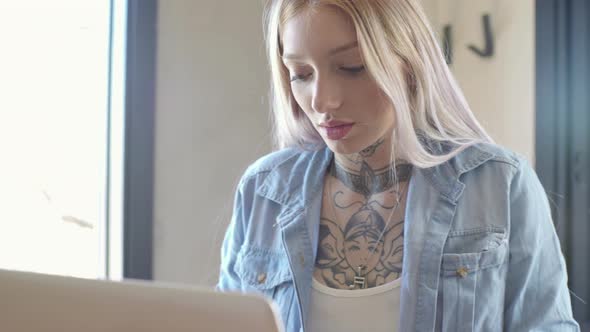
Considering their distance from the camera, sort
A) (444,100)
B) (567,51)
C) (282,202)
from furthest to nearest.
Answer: (567,51) → (282,202) → (444,100)

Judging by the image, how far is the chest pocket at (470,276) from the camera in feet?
4.20

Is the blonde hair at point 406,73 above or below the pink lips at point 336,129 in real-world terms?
above

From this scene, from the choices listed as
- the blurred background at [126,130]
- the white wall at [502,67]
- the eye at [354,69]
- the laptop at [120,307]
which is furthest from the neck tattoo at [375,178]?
the white wall at [502,67]

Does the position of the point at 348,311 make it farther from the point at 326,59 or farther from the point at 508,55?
the point at 508,55

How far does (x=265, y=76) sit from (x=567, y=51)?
3.48 feet

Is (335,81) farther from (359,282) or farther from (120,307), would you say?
(120,307)

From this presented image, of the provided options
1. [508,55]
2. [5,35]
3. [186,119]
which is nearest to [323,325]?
[186,119]

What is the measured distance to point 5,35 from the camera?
1982 mm

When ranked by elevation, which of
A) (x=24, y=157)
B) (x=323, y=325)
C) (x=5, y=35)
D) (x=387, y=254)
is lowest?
(x=323, y=325)

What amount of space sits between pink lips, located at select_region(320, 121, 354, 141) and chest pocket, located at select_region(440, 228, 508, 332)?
0.28 m

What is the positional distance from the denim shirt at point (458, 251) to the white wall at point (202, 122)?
788mm

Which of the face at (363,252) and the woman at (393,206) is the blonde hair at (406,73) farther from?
the face at (363,252)

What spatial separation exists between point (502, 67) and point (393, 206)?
56.6 inches

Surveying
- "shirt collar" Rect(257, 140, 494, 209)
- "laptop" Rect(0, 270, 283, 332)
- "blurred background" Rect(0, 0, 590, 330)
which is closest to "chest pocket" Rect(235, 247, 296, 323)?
"shirt collar" Rect(257, 140, 494, 209)
